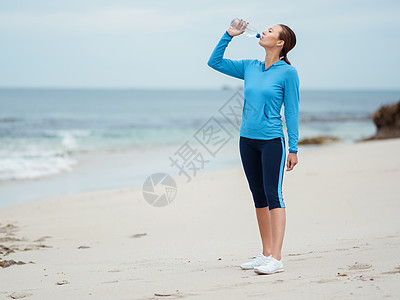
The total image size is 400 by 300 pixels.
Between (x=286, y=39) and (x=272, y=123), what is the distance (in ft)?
2.12

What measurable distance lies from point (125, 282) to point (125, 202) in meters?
4.46

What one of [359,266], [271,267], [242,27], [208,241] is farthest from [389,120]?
[271,267]

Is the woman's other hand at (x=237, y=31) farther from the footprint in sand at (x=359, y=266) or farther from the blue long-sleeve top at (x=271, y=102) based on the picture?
the footprint in sand at (x=359, y=266)

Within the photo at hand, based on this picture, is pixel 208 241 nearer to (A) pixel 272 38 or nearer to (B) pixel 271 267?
(B) pixel 271 267

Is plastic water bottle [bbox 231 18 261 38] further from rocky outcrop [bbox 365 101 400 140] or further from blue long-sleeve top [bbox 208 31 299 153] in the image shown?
rocky outcrop [bbox 365 101 400 140]

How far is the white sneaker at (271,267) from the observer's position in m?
3.50

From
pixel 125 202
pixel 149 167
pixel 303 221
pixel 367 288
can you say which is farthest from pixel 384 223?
→ pixel 149 167

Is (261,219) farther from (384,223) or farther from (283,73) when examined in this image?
(384,223)

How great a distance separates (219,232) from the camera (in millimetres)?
5844

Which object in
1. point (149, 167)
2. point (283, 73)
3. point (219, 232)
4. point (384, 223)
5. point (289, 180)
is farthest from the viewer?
point (149, 167)

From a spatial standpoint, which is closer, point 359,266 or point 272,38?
point 359,266

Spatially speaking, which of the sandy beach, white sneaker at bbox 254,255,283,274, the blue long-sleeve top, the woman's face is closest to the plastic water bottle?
the woman's face

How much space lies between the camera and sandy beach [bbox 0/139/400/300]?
127 inches

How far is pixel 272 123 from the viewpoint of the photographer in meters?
3.59
